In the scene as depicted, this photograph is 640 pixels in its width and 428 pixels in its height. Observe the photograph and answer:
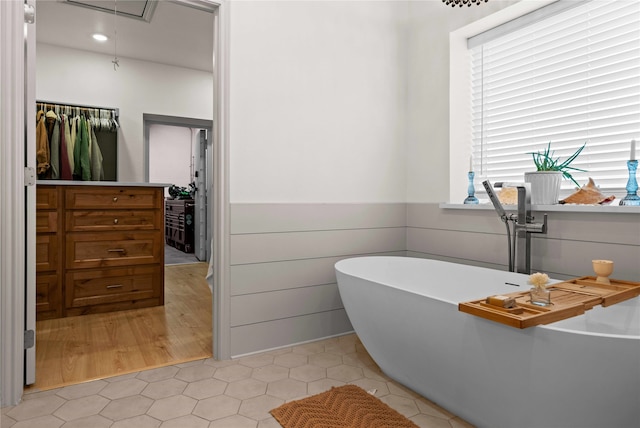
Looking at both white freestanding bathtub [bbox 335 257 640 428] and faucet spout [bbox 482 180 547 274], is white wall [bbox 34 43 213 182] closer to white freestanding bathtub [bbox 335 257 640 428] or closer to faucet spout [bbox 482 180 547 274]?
white freestanding bathtub [bbox 335 257 640 428]

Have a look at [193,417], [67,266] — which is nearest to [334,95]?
[193,417]

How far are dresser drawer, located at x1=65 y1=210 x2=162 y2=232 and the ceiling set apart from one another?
163 cm

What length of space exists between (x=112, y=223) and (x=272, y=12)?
1997 millimetres

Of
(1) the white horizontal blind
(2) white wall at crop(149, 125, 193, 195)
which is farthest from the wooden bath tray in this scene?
(2) white wall at crop(149, 125, 193, 195)

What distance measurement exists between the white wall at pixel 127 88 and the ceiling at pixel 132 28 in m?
0.12

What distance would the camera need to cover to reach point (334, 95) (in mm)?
2580

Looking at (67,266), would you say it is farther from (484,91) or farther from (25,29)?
(484,91)

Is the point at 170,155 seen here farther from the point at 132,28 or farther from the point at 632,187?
the point at 632,187

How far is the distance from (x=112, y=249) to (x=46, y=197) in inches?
22.9

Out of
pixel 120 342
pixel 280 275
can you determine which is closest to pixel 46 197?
pixel 120 342

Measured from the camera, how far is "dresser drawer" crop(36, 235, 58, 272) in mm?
2861

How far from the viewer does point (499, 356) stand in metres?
1.27

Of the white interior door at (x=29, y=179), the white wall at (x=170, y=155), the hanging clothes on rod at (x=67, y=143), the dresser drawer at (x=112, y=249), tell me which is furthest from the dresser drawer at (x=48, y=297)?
the white wall at (x=170, y=155)

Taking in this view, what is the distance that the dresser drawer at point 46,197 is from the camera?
2.85m
